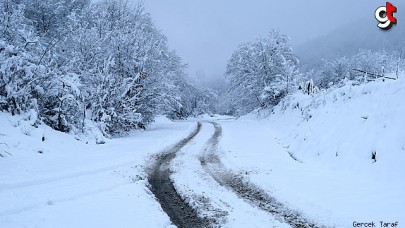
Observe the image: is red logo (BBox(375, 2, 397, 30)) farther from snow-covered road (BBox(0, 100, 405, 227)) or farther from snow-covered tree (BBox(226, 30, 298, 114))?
snow-covered tree (BBox(226, 30, 298, 114))

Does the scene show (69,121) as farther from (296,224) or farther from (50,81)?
(296,224)

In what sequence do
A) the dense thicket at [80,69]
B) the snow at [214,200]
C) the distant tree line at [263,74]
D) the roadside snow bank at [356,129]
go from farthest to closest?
the distant tree line at [263,74] → the dense thicket at [80,69] → the roadside snow bank at [356,129] → the snow at [214,200]

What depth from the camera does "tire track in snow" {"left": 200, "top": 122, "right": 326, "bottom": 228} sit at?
266 inches

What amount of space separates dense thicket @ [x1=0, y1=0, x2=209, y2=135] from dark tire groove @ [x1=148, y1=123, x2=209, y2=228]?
6563 mm

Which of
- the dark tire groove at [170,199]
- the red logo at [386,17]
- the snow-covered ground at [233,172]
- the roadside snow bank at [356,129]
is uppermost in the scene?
the red logo at [386,17]

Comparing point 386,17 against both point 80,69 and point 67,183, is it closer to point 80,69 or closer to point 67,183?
point 67,183

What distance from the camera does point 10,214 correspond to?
256 inches

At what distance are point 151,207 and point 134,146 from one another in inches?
353

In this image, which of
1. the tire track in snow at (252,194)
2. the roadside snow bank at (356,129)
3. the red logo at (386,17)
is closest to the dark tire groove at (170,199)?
the tire track in snow at (252,194)

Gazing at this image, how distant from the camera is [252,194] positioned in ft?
28.0

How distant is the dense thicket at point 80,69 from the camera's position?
565 inches

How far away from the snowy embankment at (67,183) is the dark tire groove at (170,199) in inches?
9.1

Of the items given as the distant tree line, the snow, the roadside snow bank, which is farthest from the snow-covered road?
the distant tree line

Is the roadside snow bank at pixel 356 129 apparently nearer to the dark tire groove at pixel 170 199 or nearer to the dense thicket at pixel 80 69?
the dark tire groove at pixel 170 199
